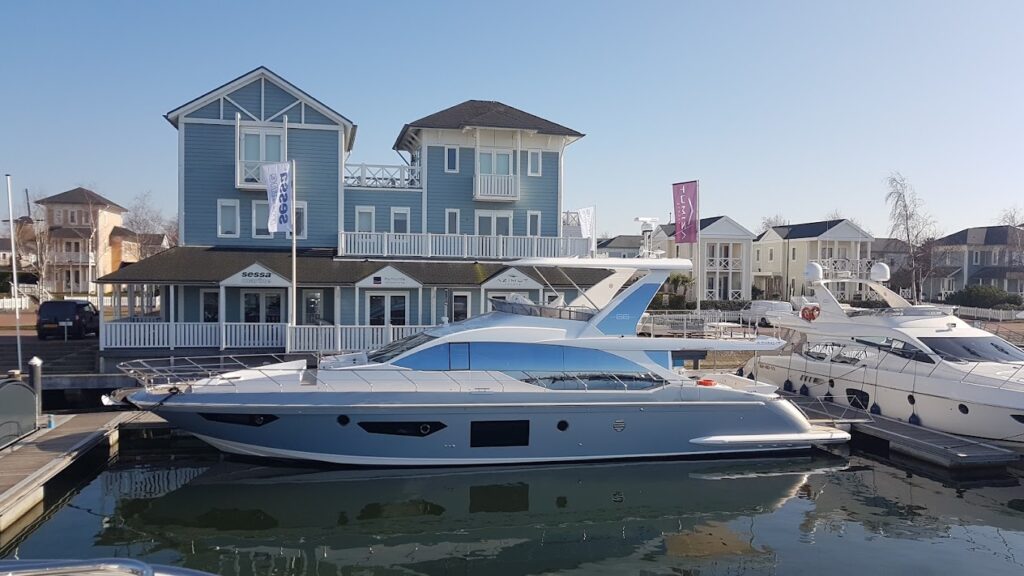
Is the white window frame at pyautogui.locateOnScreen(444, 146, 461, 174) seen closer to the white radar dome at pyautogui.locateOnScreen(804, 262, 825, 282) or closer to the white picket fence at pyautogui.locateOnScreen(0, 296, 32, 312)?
the white radar dome at pyautogui.locateOnScreen(804, 262, 825, 282)

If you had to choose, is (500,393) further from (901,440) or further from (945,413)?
(945,413)

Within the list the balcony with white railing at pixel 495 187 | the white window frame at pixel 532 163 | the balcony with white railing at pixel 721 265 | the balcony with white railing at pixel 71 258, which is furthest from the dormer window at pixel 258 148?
the balcony with white railing at pixel 71 258

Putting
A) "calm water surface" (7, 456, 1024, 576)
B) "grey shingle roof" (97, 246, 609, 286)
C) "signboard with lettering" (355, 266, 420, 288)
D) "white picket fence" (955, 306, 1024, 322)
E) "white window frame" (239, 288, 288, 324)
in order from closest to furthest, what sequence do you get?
"calm water surface" (7, 456, 1024, 576) → "grey shingle roof" (97, 246, 609, 286) → "signboard with lettering" (355, 266, 420, 288) → "white window frame" (239, 288, 288, 324) → "white picket fence" (955, 306, 1024, 322)

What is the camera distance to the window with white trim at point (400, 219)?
24.9 metres

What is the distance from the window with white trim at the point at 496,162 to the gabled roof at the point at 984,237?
47.4m

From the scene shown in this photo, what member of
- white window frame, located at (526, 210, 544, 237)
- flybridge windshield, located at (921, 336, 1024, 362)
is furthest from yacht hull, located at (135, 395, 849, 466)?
white window frame, located at (526, 210, 544, 237)

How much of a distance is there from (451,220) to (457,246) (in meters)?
1.84

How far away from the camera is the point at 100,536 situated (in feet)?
32.5

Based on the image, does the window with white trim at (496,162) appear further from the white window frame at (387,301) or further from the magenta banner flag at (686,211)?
the magenta banner flag at (686,211)

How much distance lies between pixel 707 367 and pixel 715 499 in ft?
36.4

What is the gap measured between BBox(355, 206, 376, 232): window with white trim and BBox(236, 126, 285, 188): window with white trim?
3110 mm

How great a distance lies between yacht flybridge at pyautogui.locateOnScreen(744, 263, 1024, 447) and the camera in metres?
14.1

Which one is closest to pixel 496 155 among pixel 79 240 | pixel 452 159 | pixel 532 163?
pixel 532 163

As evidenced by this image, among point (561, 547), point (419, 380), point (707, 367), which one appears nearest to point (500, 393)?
point (419, 380)
